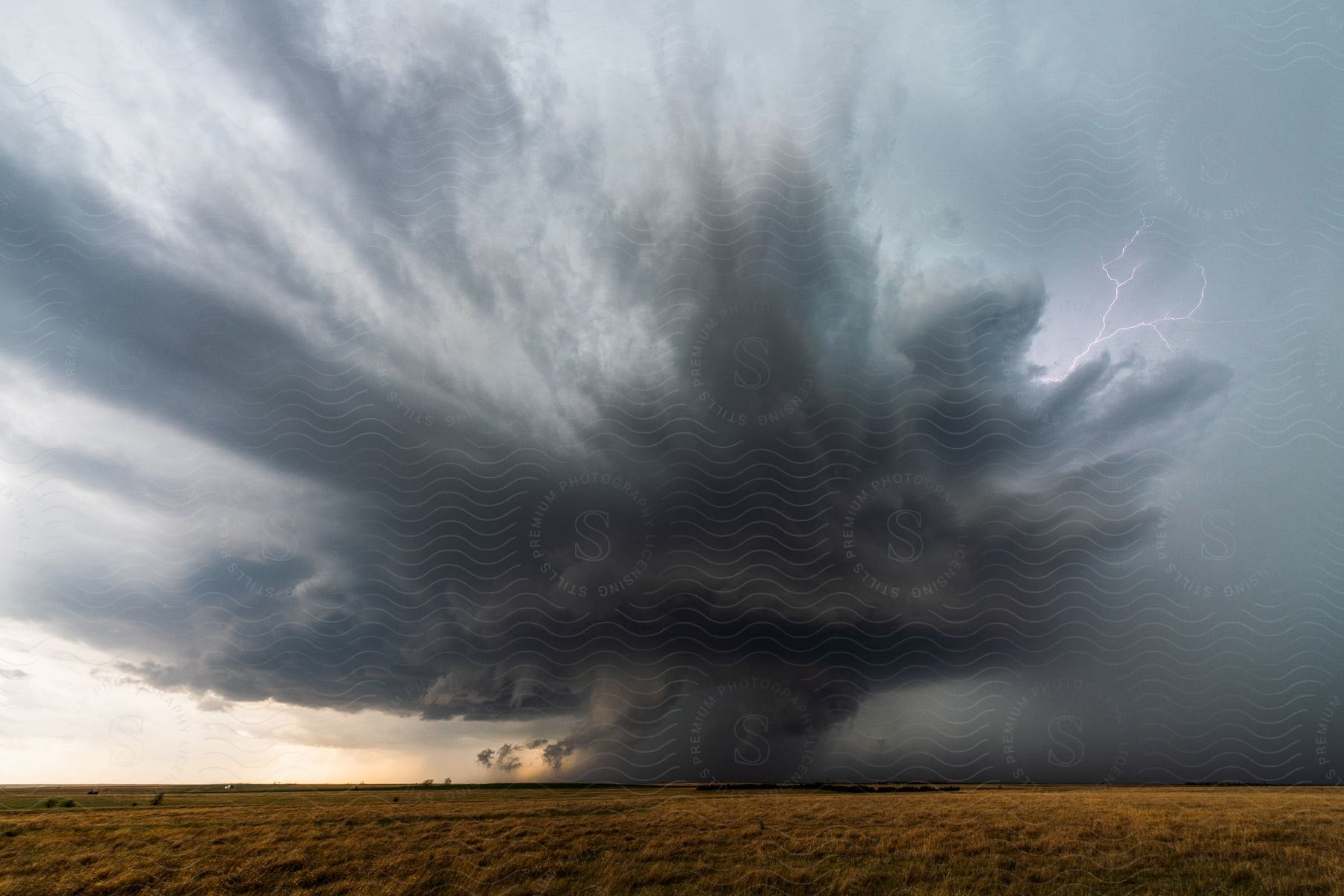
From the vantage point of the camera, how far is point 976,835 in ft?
72.5

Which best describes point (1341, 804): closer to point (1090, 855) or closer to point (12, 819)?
point (1090, 855)

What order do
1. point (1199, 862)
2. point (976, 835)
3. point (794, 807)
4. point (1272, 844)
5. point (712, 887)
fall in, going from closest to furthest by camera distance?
point (712, 887), point (1199, 862), point (1272, 844), point (976, 835), point (794, 807)

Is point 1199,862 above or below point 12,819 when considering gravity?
below

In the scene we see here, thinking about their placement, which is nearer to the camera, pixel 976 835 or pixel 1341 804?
pixel 976 835

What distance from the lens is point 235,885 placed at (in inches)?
689

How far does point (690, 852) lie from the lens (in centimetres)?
1983

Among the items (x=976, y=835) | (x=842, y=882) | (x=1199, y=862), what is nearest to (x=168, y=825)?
(x=842, y=882)

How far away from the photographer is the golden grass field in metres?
17.1

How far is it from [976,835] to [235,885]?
78.8ft

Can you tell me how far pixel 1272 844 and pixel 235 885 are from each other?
3226 cm

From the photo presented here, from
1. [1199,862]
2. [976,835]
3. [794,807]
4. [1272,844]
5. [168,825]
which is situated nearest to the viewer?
[1199,862]

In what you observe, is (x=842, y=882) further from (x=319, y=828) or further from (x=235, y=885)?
(x=319, y=828)

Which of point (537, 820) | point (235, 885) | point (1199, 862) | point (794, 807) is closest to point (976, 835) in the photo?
point (1199, 862)

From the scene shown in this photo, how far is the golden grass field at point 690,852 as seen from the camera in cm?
1709
